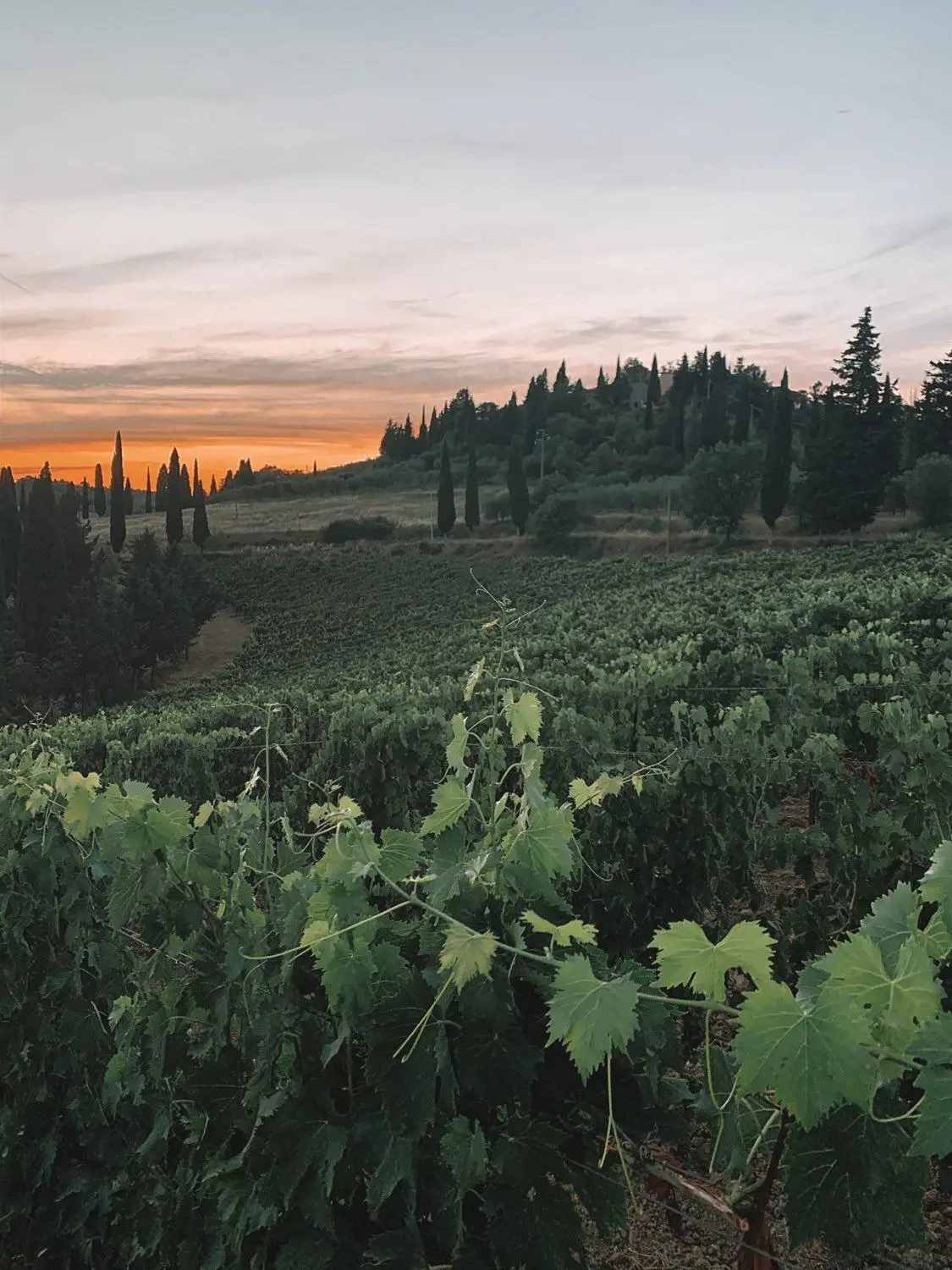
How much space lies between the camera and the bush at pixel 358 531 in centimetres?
7050

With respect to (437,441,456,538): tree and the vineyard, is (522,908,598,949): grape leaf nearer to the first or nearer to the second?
the vineyard

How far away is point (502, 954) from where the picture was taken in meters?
1.71

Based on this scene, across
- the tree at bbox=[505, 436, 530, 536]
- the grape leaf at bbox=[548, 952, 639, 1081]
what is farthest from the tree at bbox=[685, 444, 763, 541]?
the grape leaf at bbox=[548, 952, 639, 1081]

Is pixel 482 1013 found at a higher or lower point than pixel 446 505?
lower

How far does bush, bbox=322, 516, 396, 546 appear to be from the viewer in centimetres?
7050

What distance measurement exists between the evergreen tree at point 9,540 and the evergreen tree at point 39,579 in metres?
2.35

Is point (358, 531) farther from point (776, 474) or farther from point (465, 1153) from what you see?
point (465, 1153)

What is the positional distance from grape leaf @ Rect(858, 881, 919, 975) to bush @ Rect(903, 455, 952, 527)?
5060 centimetres

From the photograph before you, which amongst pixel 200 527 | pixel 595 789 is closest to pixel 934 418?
pixel 200 527

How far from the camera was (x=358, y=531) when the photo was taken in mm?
71250

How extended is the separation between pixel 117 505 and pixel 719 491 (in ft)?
128

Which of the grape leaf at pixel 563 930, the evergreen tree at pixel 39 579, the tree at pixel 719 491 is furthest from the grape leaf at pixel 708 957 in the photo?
the tree at pixel 719 491

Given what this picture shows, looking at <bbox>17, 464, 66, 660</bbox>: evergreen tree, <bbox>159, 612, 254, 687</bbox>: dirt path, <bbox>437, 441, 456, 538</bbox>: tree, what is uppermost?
<bbox>437, 441, 456, 538</bbox>: tree

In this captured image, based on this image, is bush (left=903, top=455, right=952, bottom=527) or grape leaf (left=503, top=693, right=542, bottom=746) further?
bush (left=903, top=455, right=952, bottom=527)
